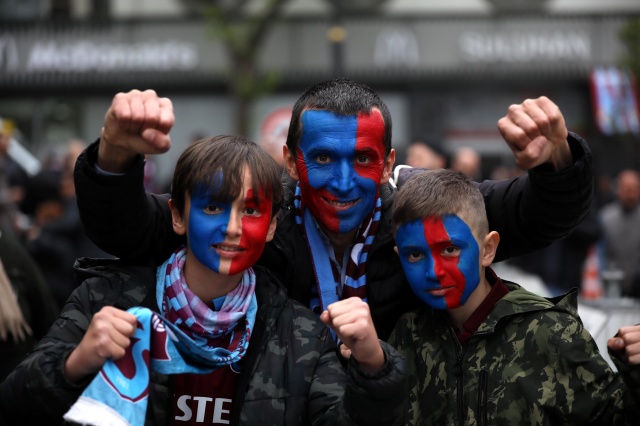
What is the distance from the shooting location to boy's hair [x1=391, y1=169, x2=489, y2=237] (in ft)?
10.3

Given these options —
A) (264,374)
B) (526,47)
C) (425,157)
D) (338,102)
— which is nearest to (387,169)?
(338,102)

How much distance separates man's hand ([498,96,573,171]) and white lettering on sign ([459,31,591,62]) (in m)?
16.1

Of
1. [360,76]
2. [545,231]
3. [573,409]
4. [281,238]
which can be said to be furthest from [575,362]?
[360,76]

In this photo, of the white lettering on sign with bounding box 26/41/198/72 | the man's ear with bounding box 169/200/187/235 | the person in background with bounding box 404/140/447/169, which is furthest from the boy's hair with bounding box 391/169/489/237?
the white lettering on sign with bounding box 26/41/198/72

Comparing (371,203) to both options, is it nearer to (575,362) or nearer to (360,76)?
(575,362)

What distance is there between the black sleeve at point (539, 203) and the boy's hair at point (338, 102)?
0.42 metres

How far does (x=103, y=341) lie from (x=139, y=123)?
1.94 ft

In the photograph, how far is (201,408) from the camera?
2.91 m

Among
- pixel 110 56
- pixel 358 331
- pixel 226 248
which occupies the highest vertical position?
pixel 110 56

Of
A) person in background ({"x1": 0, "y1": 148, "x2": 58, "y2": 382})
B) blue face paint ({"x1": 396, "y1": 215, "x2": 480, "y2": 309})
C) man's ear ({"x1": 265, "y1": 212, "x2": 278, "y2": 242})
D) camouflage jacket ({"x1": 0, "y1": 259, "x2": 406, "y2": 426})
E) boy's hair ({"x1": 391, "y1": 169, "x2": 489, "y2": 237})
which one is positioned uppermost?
boy's hair ({"x1": 391, "y1": 169, "x2": 489, "y2": 237})

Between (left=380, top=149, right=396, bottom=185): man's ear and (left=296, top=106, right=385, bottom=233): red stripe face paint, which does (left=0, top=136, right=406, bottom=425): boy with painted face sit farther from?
(left=380, top=149, right=396, bottom=185): man's ear

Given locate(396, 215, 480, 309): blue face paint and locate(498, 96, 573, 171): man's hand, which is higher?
locate(498, 96, 573, 171): man's hand

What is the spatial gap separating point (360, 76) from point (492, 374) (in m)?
15.9

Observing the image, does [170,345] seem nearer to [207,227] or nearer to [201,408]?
[201,408]
